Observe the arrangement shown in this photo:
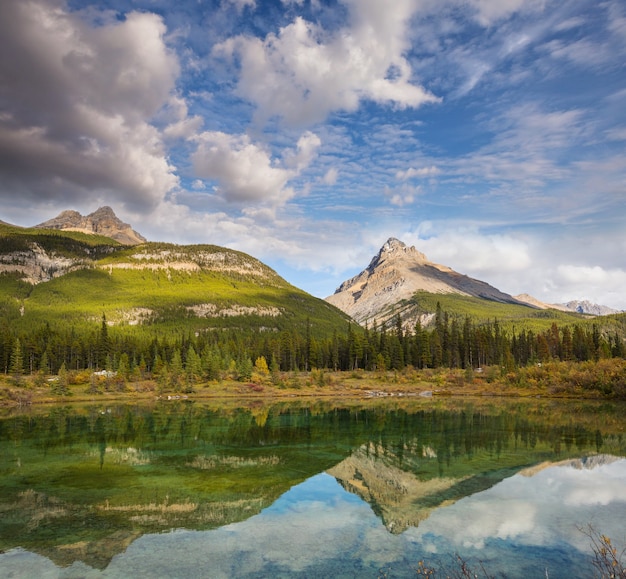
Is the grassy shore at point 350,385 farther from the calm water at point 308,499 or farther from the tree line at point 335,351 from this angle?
the calm water at point 308,499

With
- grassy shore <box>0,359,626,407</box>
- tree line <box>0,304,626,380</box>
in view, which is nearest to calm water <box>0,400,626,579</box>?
grassy shore <box>0,359,626,407</box>

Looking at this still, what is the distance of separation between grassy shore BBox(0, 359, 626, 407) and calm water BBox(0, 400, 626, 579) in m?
38.9

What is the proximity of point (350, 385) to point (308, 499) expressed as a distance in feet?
290

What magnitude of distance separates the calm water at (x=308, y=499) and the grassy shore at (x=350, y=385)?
128 ft

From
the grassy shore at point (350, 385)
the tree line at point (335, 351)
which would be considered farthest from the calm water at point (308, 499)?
the tree line at point (335, 351)

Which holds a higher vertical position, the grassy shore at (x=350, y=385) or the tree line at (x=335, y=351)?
the tree line at (x=335, y=351)

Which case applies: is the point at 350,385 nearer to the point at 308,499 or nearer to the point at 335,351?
the point at 335,351

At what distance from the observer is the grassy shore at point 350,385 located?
88.9 m

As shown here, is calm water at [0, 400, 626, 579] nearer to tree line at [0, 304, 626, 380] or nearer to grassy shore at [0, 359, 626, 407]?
grassy shore at [0, 359, 626, 407]

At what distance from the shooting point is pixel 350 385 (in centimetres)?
11450

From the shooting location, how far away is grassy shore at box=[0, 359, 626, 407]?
88938 millimetres

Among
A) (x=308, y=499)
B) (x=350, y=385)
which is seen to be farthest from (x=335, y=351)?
(x=308, y=499)

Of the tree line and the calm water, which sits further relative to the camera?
the tree line

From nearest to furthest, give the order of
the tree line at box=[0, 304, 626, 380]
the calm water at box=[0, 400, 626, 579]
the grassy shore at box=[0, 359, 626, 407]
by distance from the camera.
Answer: the calm water at box=[0, 400, 626, 579] < the grassy shore at box=[0, 359, 626, 407] < the tree line at box=[0, 304, 626, 380]
